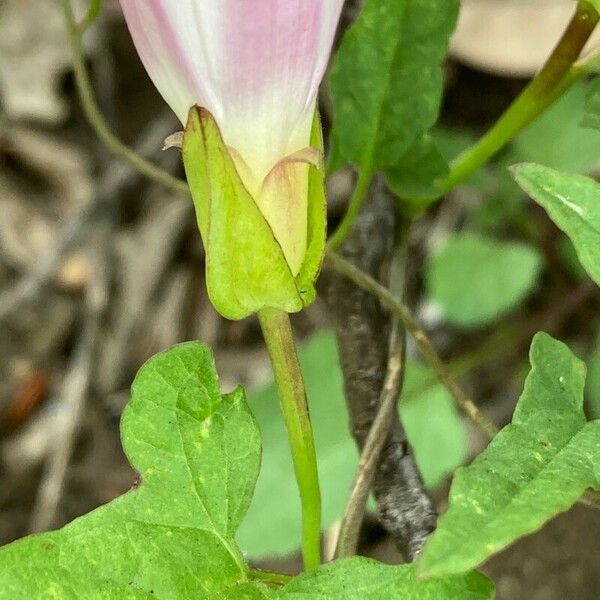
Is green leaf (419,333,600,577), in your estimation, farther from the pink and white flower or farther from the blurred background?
the blurred background

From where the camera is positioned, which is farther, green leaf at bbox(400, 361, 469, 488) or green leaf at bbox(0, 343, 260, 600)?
green leaf at bbox(400, 361, 469, 488)

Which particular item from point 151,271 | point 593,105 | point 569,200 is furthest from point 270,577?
point 151,271

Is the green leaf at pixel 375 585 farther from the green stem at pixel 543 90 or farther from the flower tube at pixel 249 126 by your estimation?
the green stem at pixel 543 90

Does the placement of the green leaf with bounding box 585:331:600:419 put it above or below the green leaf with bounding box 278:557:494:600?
below

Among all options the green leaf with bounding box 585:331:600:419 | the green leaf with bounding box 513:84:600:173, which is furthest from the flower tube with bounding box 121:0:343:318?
the green leaf with bounding box 513:84:600:173

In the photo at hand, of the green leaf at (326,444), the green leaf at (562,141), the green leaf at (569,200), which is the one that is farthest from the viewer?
the green leaf at (562,141)

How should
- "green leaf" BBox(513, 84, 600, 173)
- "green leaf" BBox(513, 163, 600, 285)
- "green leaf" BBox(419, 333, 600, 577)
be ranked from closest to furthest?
"green leaf" BBox(419, 333, 600, 577) → "green leaf" BBox(513, 163, 600, 285) → "green leaf" BBox(513, 84, 600, 173)

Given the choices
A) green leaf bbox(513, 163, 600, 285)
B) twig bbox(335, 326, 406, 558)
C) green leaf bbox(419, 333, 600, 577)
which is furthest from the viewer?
twig bbox(335, 326, 406, 558)

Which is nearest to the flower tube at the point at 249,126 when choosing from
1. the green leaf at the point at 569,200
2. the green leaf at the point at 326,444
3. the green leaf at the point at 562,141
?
the green leaf at the point at 569,200
